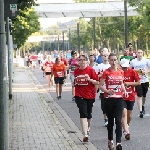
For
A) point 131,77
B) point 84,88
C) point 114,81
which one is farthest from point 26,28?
point 114,81

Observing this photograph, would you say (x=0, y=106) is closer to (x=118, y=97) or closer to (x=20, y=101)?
(x=118, y=97)

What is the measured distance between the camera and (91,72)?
456 inches

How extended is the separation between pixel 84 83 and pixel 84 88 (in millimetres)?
108

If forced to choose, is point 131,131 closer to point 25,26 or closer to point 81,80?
point 81,80

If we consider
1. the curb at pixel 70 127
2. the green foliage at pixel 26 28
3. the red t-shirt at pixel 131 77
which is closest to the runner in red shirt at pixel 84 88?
the curb at pixel 70 127

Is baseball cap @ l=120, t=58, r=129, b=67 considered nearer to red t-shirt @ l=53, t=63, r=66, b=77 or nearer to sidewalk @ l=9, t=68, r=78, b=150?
sidewalk @ l=9, t=68, r=78, b=150

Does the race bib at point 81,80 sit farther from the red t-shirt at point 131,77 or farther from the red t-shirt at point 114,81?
the red t-shirt at point 114,81

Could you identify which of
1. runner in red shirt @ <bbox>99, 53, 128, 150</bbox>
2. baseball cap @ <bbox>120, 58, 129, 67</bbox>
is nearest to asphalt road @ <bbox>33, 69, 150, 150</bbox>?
runner in red shirt @ <bbox>99, 53, 128, 150</bbox>

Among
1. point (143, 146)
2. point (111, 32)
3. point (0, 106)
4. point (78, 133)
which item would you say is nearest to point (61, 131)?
point (78, 133)

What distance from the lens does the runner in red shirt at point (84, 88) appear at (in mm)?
11508

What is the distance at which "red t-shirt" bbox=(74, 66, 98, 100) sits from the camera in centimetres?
1155

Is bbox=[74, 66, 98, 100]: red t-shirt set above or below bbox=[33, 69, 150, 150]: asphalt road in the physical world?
above

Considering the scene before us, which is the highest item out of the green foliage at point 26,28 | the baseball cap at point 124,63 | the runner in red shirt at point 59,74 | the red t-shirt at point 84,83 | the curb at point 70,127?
the green foliage at point 26,28

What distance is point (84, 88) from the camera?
11.6m
